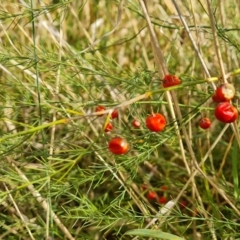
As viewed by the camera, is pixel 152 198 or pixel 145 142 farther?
pixel 152 198

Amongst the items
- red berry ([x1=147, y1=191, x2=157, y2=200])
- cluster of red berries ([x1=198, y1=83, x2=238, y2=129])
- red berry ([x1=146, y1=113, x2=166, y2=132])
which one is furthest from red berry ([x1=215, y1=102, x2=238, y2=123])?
red berry ([x1=147, y1=191, x2=157, y2=200])

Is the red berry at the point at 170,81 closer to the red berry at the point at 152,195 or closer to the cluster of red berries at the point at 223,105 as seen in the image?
the cluster of red berries at the point at 223,105

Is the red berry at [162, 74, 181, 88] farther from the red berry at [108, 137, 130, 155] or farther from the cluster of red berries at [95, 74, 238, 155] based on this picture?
the red berry at [108, 137, 130, 155]

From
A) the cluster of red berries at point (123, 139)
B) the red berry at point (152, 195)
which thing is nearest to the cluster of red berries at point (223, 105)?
the cluster of red berries at point (123, 139)

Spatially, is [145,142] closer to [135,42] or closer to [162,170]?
[162,170]

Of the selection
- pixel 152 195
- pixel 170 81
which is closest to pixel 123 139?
pixel 170 81

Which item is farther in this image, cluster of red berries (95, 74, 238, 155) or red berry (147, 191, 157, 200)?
red berry (147, 191, 157, 200)

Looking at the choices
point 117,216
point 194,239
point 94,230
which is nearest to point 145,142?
point 117,216

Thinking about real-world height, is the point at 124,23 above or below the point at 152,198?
above
